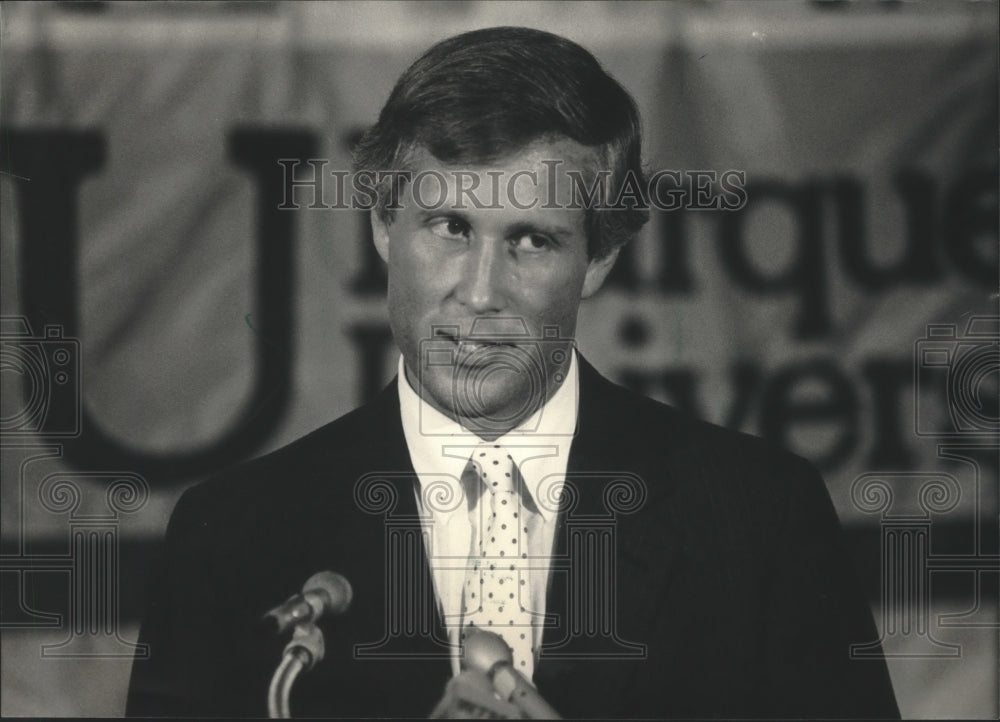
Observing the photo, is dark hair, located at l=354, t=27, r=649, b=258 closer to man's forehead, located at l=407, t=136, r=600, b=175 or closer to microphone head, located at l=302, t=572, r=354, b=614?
man's forehead, located at l=407, t=136, r=600, b=175

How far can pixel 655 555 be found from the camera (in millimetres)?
2014

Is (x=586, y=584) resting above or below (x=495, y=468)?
below

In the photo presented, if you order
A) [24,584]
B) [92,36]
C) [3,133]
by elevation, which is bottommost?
[24,584]

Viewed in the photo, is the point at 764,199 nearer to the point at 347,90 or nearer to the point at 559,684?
the point at 347,90

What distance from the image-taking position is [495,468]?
201cm

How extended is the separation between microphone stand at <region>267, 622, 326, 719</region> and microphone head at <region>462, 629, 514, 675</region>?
0.94ft

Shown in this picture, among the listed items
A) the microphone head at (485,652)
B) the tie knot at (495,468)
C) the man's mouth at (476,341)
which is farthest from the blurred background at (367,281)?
the microphone head at (485,652)

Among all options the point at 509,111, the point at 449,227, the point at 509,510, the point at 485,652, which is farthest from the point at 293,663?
the point at 509,111

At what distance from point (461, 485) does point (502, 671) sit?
36 cm

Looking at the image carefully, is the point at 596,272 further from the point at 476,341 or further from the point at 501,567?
the point at 501,567

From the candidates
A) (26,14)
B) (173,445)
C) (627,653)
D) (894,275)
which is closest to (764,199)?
(894,275)

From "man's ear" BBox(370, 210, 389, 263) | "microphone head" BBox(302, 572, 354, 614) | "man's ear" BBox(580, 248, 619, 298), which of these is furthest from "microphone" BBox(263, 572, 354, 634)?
"man's ear" BBox(580, 248, 619, 298)

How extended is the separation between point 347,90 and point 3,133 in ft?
2.39

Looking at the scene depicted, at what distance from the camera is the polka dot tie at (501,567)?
199cm
